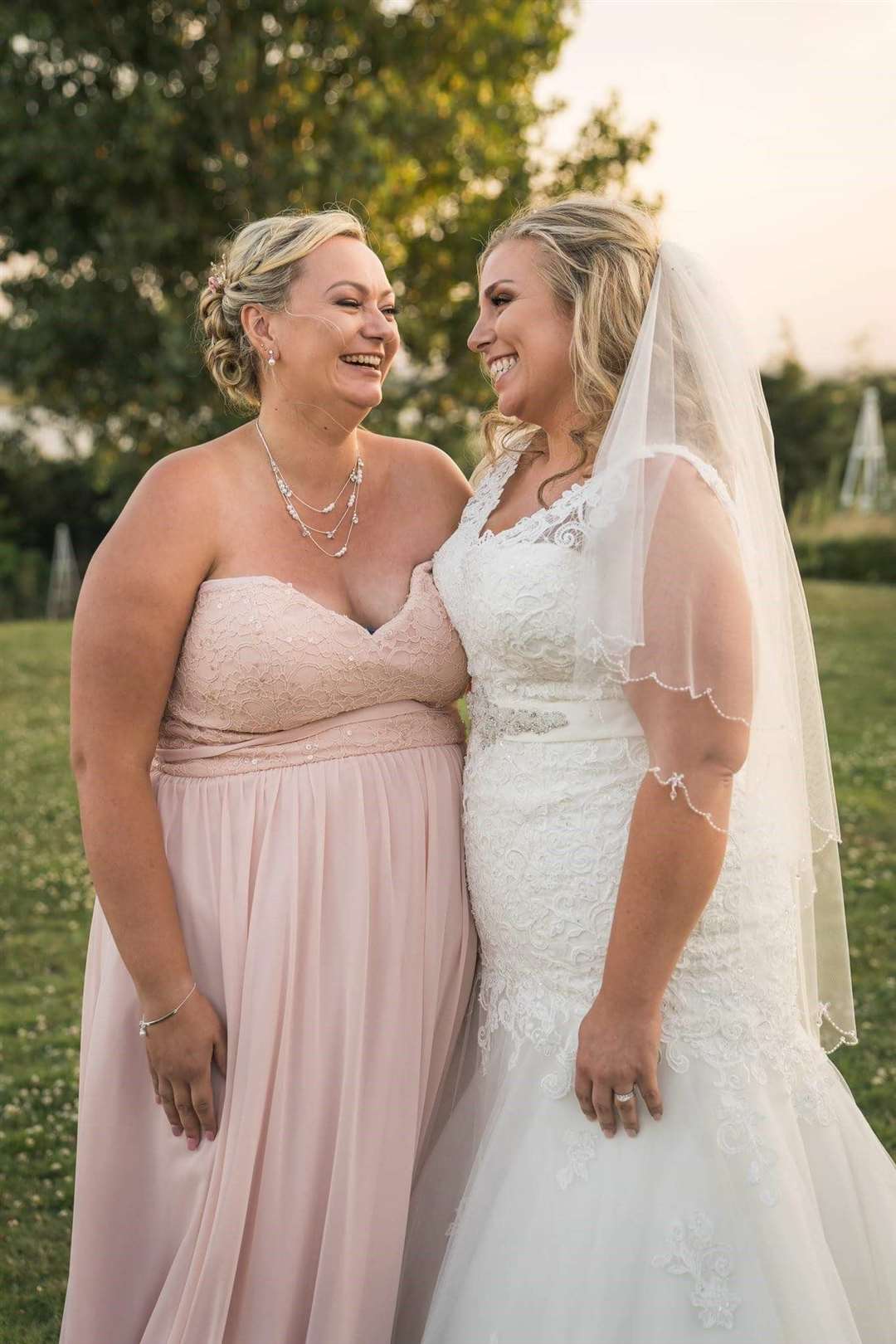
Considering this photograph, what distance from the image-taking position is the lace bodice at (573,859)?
2717 mm

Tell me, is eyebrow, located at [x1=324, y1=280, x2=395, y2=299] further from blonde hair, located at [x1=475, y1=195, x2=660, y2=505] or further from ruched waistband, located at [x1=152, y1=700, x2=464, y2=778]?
ruched waistband, located at [x1=152, y1=700, x2=464, y2=778]

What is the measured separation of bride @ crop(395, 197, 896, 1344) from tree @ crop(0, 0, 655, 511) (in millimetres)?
10241

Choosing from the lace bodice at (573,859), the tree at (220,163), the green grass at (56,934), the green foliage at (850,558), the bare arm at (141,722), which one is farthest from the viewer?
the green foliage at (850,558)

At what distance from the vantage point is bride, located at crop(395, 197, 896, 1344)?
97.7 inches

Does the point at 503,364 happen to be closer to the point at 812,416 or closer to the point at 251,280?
the point at 251,280

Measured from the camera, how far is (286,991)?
2941mm

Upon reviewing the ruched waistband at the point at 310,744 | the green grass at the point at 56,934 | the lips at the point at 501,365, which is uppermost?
the lips at the point at 501,365

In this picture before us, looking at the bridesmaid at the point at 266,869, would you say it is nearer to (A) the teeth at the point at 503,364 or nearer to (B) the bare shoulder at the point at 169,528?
(B) the bare shoulder at the point at 169,528

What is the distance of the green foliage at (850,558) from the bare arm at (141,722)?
655 inches

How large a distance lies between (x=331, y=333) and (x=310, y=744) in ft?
3.36

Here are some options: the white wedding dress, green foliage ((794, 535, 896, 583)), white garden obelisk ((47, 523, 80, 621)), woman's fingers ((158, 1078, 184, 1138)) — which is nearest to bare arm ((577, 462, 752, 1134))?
the white wedding dress

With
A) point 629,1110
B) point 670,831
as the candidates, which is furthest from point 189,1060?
point 670,831

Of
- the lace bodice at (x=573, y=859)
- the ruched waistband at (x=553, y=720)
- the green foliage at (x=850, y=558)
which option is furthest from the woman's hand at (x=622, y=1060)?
the green foliage at (x=850, y=558)

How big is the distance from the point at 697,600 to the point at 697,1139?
1133 millimetres
